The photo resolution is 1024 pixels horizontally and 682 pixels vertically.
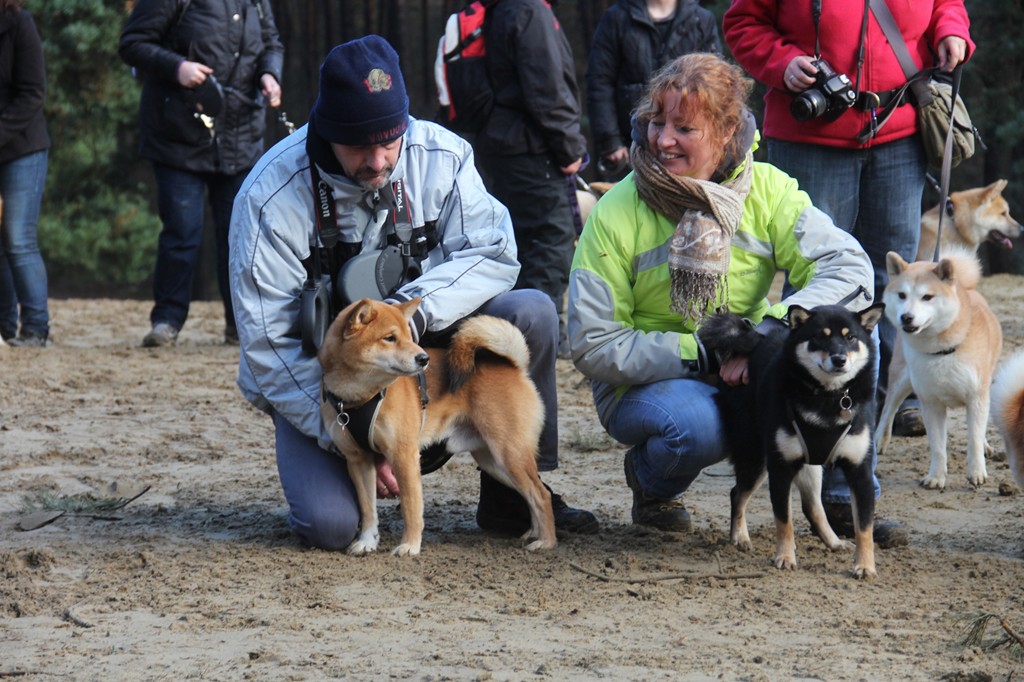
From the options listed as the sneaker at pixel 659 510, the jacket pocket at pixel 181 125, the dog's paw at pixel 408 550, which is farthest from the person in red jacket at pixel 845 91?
the jacket pocket at pixel 181 125

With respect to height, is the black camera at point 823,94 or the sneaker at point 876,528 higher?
the black camera at point 823,94

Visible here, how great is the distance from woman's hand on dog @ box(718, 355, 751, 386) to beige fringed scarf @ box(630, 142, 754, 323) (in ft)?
0.53

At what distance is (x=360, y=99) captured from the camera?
3504 millimetres

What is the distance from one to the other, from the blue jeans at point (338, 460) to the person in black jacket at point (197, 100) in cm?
344

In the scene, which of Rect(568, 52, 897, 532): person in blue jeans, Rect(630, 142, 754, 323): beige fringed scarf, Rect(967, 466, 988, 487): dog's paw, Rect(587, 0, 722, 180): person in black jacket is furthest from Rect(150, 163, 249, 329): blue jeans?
Rect(967, 466, 988, 487): dog's paw

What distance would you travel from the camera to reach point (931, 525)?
4074mm

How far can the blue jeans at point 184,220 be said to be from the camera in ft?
23.4

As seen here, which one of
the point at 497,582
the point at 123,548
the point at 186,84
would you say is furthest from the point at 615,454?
the point at 186,84

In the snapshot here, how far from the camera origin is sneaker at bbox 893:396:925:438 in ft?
17.9

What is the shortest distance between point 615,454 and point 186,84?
3365 mm

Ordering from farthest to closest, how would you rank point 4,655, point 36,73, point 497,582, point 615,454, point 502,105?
point 36,73
point 502,105
point 615,454
point 497,582
point 4,655

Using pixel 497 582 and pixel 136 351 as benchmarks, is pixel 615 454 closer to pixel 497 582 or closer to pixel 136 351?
pixel 497 582

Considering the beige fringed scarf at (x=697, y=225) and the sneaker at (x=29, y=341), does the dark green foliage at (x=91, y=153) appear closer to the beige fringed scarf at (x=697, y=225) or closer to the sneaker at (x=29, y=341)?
the sneaker at (x=29, y=341)

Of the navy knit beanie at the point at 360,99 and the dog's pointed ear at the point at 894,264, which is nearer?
the navy knit beanie at the point at 360,99
